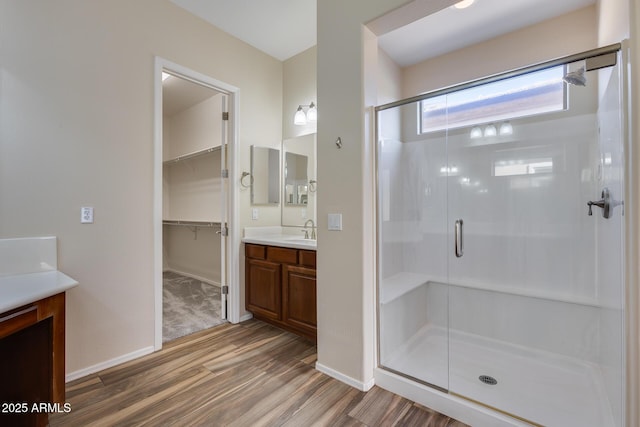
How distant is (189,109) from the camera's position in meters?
4.88

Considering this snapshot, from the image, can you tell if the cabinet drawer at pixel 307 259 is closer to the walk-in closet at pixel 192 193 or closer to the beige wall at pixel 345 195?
the beige wall at pixel 345 195

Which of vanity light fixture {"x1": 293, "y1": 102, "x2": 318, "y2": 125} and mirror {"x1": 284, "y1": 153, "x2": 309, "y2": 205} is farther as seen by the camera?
mirror {"x1": 284, "y1": 153, "x2": 309, "y2": 205}

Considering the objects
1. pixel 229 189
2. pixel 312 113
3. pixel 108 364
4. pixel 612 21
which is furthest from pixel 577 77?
pixel 108 364

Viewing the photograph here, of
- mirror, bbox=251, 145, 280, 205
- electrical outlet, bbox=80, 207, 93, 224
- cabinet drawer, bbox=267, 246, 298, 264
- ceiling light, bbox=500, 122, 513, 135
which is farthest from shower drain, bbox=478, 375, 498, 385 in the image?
electrical outlet, bbox=80, 207, 93, 224

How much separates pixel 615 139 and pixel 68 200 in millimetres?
3125

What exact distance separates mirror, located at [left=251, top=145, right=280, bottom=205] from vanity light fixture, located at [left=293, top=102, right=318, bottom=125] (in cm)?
45

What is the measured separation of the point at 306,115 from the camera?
3131 mm

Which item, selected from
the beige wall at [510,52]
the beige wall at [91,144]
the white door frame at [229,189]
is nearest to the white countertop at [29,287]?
the beige wall at [91,144]

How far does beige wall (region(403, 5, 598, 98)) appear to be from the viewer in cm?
221

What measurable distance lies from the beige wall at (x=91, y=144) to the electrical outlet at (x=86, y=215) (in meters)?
0.03

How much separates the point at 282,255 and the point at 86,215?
147 centimetres

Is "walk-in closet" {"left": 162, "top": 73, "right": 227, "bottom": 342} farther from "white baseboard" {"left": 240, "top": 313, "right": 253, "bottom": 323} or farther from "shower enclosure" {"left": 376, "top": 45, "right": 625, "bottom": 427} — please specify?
"shower enclosure" {"left": 376, "top": 45, "right": 625, "bottom": 427}

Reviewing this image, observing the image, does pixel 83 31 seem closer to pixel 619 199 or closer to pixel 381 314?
pixel 381 314

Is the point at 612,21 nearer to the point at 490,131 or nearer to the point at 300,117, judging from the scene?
the point at 490,131
